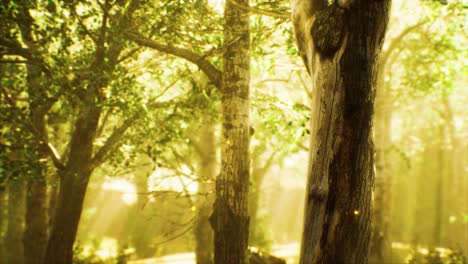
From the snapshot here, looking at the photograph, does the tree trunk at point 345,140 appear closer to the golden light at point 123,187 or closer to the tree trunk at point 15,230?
the tree trunk at point 15,230

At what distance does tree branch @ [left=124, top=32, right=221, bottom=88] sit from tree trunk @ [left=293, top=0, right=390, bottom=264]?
2969 mm

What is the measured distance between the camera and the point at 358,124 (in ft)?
9.43

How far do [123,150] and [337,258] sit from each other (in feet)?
16.9

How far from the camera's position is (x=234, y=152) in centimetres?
529

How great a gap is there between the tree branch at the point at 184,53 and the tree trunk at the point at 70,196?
2.01m

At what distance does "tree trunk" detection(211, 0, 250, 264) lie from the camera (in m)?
5.16

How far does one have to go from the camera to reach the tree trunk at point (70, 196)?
6738 mm

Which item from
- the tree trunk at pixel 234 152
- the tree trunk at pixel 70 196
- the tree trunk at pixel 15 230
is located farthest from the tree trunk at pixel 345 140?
the tree trunk at pixel 15 230

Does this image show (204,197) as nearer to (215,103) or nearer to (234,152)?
(215,103)

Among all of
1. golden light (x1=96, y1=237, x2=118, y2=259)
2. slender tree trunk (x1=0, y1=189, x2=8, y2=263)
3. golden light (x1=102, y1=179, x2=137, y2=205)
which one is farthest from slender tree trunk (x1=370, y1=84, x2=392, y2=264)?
golden light (x1=102, y1=179, x2=137, y2=205)

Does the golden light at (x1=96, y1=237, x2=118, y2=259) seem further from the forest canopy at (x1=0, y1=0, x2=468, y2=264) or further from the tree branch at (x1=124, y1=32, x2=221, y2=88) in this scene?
the tree branch at (x1=124, y1=32, x2=221, y2=88)

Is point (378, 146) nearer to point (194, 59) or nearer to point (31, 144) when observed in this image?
point (194, 59)

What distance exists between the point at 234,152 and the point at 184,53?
2.06 metres

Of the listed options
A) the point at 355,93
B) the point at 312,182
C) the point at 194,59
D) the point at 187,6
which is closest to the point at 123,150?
the point at 194,59
